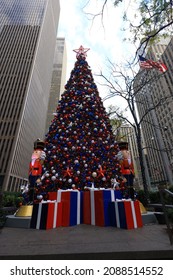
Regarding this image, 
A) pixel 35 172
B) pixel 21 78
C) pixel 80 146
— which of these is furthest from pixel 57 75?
pixel 35 172

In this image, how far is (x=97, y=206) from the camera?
4508 mm

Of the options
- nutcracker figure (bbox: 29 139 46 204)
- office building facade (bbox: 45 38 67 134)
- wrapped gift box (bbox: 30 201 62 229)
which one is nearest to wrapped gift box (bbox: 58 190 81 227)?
wrapped gift box (bbox: 30 201 62 229)

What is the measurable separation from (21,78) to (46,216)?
5637cm

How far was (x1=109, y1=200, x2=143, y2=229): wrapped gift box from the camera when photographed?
13.3 ft

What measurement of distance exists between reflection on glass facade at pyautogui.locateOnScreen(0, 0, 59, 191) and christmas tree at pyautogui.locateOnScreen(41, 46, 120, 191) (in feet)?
124

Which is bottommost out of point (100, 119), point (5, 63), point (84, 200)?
point (84, 200)

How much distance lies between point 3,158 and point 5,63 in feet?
112

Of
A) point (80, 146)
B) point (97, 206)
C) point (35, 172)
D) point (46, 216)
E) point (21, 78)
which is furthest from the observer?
point (21, 78)

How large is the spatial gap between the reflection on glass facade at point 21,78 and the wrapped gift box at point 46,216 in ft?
128

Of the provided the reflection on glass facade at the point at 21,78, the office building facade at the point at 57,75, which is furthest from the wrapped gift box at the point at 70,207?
the office building facade at the point at 57,75

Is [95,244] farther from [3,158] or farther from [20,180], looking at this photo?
[20,180]

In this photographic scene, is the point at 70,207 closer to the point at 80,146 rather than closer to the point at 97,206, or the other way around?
the point at 97,206

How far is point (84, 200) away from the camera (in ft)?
15.8
